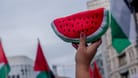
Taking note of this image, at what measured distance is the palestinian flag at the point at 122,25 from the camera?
8320 millimetres

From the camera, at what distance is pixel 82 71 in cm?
243

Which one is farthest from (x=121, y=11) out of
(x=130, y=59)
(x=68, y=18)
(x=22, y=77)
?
(x=22, y=77)

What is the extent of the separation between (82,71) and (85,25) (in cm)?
32

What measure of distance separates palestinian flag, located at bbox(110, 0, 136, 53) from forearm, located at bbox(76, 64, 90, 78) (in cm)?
582

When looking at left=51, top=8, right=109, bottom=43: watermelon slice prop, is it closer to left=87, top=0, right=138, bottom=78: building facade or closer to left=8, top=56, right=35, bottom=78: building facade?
left=87, top=0, right=138, bottom=78: building facade

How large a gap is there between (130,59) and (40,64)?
45.9 meters

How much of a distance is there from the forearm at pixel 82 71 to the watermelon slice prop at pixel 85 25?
187mm

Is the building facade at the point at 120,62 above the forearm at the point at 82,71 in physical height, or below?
below

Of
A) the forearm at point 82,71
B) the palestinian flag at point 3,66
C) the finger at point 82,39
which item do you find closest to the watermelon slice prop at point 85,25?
the finger at point 82,39

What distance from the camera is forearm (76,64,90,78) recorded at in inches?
95.1

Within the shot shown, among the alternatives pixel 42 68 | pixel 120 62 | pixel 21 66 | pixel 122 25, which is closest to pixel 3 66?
pixel 42 68

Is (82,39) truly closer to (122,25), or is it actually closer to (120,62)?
(122,25)

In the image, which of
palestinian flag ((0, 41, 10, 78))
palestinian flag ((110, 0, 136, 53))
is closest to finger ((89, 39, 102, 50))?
palestinian flag ((110, 0, 136, 53))

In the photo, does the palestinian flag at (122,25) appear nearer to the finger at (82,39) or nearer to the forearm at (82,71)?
the finger at (82,39)
